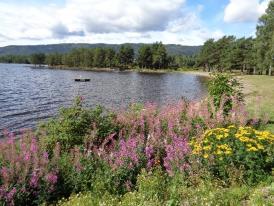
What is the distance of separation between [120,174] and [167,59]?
178m

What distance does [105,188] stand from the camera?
928 cm

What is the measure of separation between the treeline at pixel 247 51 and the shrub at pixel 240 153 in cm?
3680

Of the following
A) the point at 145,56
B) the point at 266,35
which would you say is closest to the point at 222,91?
the point at 266,35

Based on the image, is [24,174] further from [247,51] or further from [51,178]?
[247,51]

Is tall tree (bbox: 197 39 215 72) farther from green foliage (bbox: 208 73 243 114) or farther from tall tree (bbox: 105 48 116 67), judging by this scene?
green foliage (bbox: 208 73 243 114)

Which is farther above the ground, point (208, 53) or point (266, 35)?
point (266, 35)

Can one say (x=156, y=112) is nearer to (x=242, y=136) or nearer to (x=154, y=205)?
(x=242, y=136)

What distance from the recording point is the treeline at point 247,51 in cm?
7181

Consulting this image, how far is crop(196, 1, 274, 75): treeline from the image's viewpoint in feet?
236

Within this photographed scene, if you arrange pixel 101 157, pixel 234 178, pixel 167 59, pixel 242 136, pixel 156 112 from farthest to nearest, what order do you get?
pixel 167 59
pixel 156 112
pixel 101 157
pixel 242 136
pixel 234 178

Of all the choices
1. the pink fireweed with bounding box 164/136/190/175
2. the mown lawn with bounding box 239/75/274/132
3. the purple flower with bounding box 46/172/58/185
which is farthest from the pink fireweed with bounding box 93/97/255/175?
the mown lawn with bounding box 239/75/274/132

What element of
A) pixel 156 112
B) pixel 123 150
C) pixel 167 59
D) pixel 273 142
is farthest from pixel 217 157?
pixel 167 59

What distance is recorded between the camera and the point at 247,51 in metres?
114

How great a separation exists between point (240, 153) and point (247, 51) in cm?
11108
